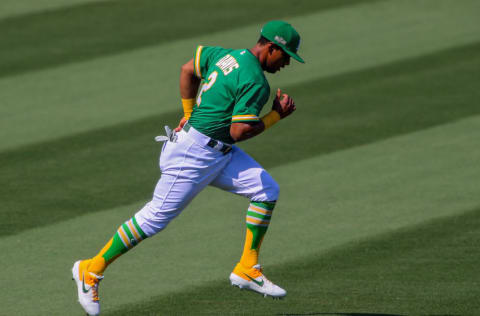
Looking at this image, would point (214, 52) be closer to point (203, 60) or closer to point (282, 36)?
point (203, 60)

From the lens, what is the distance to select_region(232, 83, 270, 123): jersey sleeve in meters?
6.78

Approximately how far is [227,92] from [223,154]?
51 centimetres

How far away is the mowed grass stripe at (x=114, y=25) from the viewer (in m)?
14.7

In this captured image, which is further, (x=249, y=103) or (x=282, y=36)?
(x=282, y=36)

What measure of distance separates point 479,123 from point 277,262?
5.10 m

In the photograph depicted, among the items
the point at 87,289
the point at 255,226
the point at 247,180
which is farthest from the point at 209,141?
the point at 87,289

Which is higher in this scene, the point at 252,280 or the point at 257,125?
the point at 257,125

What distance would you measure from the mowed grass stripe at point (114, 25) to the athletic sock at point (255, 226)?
7516 millimetres

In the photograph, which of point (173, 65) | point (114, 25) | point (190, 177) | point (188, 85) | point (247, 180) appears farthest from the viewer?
point (114, 25)

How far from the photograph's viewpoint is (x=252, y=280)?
7410 millimetres

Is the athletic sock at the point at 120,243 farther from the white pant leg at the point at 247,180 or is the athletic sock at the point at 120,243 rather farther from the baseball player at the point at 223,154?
the white pant leg at the point at 247,180

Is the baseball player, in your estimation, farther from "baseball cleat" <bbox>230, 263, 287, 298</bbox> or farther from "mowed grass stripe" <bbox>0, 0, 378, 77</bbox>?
"mowed grass stripe" <bbox>0, 0, 378, 77</bbox>

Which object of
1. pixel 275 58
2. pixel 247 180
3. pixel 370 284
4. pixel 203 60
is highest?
pixel 275 58

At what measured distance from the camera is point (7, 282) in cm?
790
